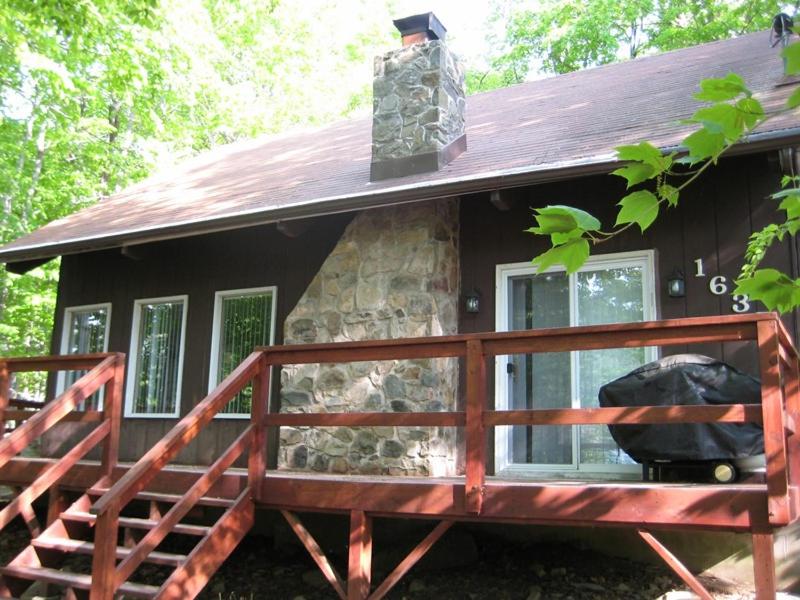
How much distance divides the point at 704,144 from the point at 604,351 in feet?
15.2

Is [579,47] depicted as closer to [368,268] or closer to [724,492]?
[368,268]

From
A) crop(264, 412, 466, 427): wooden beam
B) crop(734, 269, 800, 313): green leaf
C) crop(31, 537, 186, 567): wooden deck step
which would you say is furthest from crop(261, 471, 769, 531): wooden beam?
crop(734, 269, 800, 313): green leaf

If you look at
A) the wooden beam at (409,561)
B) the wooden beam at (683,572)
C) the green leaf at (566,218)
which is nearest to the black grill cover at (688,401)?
the wooden beam at (683,572)

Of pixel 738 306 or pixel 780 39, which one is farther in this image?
pixel 780 39

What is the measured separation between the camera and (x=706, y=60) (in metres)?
8.23

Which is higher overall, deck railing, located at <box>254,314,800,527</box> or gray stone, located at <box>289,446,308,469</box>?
deck railing, located at <box>254,314,800,527</box>

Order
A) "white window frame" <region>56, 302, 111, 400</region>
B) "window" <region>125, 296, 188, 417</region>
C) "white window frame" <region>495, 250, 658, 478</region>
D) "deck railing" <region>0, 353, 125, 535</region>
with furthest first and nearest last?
"white window frame" <region>56, 302, 111, 400</region> < "window" <region>125, 296, 188, 417</region> < "white window frame" <region>495, 250, 658, 478</region> < "deck railing" <region>0, 353, 125, 535</region>

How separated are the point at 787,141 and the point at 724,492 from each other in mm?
2390

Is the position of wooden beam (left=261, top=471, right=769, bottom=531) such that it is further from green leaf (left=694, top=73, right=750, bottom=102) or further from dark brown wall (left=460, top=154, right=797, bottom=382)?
green leaf (left=694, top=73, right=750, bottom=102)

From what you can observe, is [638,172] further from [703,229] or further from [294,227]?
[294,227]

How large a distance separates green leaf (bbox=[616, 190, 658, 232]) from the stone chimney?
534cm

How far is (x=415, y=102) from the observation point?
7203mm

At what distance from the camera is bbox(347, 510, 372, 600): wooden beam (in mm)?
4602

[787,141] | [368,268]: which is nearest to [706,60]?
[787,141]
